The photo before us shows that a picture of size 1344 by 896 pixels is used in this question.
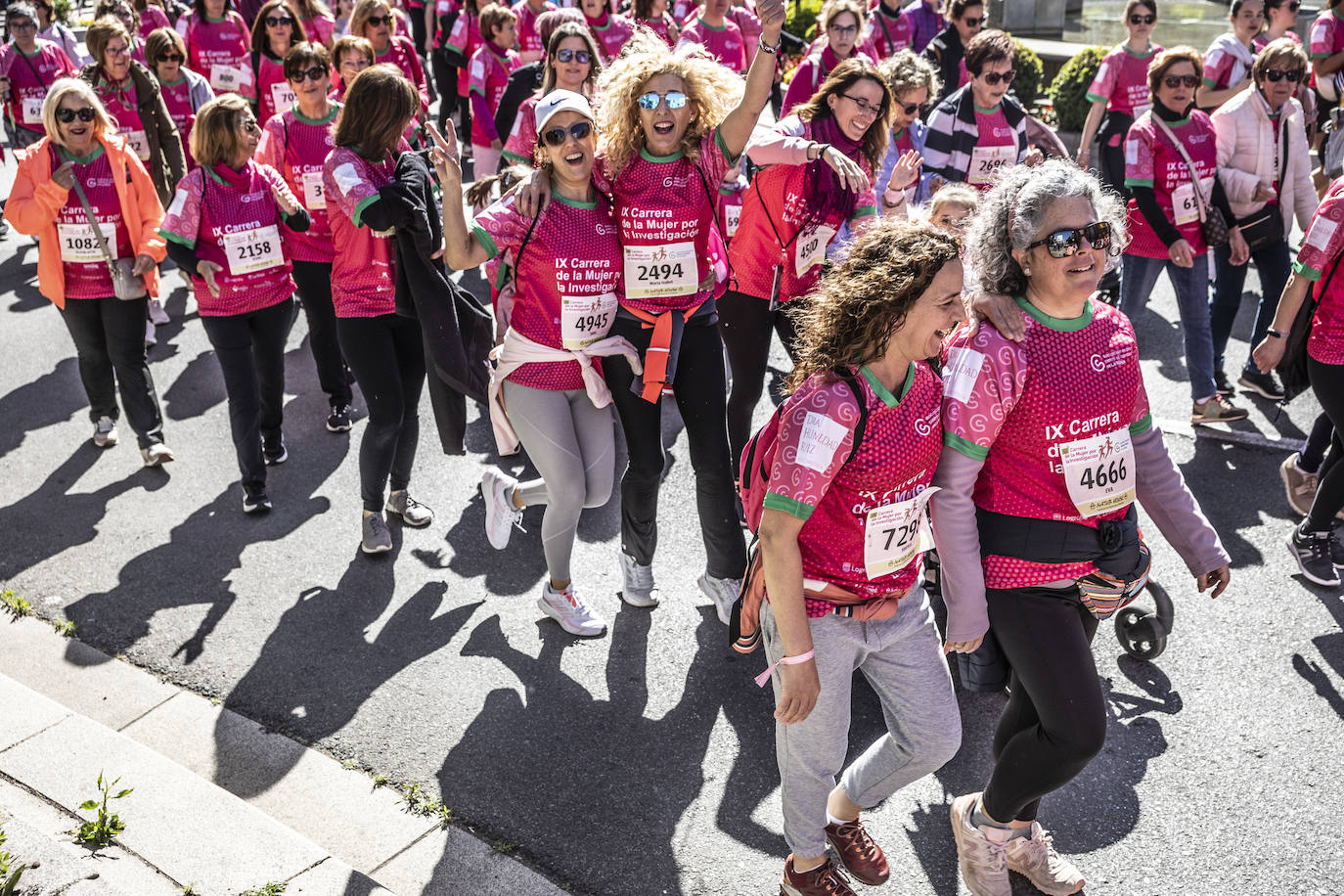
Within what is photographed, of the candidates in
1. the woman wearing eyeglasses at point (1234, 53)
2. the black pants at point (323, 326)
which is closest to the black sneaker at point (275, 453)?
the black pants at point (323, 326)

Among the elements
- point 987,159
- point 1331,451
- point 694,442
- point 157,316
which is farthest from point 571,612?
point 157,316

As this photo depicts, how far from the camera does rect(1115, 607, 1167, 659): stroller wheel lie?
452cm

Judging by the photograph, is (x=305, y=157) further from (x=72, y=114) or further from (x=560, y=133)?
(x=560, y=133)

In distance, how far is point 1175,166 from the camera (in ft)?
21.7

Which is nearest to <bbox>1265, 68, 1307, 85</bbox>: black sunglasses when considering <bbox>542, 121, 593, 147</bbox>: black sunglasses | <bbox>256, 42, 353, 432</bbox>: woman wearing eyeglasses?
<bbox>542, 121, 593, 147</bbox>: black sunglasses

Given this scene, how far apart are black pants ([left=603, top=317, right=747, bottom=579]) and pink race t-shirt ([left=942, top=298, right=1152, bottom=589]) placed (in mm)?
1578

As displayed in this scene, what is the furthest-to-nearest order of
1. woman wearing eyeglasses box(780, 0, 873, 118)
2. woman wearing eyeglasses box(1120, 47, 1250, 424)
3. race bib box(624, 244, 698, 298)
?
1. woman wearing eyeglasses box(780, 0, 873, 118)
2. woman wearing eyeglasses box(1120, 47, 1250, 424)
3. race bib box(624, 244, 698, 298)

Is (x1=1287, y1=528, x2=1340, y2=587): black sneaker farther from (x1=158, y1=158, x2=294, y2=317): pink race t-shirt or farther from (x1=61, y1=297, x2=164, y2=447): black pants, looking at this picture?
(x1=61, y1=297, x2=164, y2=447): black pants

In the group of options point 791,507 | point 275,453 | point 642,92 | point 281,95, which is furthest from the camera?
point 281,95

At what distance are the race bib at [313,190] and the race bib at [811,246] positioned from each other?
2.78 meters

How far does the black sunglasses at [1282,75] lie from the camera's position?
662cm

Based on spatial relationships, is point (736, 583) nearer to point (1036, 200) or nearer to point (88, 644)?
point (1036, 200)

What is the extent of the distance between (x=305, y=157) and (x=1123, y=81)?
5.79m

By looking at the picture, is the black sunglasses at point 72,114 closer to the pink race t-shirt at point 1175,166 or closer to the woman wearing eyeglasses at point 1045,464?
the woman wearing eyeglasses at point 1045,464
